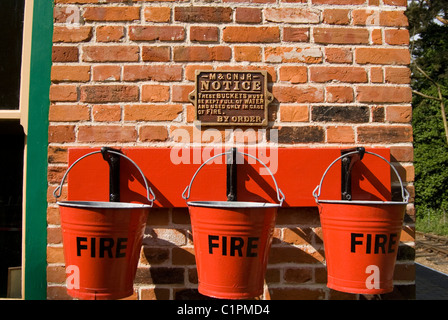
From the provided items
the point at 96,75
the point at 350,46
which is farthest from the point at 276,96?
the point at 96,75

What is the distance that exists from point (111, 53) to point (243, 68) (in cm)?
59

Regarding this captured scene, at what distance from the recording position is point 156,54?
1853 millimetres

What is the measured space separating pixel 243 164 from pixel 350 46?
0.72 metres

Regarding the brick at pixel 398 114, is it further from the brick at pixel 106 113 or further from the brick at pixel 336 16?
the brick at pixel 106 113

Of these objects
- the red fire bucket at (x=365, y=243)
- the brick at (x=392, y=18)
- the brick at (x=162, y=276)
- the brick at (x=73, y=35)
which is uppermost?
the brick at (x=392, y=18)

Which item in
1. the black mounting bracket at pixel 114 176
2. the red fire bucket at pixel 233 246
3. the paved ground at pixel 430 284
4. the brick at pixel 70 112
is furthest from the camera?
the paved ground at pixel 430 284

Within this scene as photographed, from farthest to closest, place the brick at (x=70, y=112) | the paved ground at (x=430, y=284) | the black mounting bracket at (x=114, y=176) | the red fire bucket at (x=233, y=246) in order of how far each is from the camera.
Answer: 1. the paved ground at (x=430, y=284)
2. the brick at (x=70, y=112)
3. the black mounting bracket at (x=114, y=176)
4. the red fire bucket at (x=233, y=246)

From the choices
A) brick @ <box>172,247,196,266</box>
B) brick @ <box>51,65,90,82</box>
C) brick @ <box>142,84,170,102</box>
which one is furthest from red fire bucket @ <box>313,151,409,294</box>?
brick @ <box>51,65,90,82</box>

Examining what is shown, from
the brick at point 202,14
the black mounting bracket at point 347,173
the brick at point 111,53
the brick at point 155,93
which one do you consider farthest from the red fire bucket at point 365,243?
the brick at point 111,53

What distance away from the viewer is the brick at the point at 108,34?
186 cm

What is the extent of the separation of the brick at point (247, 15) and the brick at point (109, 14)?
447 mm

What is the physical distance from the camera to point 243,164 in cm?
179

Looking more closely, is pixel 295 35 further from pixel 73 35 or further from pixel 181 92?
pixel 73 35

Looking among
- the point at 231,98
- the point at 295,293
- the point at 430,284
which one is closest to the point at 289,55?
the point at 231,98
